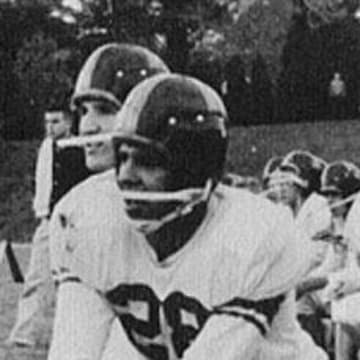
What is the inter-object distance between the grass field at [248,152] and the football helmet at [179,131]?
44.7 feet

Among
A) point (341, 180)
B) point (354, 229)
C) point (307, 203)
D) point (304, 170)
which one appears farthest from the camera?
point (304, 170)

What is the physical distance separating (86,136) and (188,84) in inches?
58.2

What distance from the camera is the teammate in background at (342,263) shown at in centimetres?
602

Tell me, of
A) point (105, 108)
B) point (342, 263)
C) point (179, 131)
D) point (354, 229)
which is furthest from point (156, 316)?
point (342, 263)

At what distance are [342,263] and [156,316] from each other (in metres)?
3.85

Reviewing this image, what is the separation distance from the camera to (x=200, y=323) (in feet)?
10.6

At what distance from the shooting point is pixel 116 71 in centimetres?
468

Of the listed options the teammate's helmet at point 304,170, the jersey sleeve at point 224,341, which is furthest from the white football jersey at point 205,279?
the teammate's helmet at point 304,170

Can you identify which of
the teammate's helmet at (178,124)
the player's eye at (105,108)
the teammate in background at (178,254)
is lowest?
the teammate in background at (178,254)

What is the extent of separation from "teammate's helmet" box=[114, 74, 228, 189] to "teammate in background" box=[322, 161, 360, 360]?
2.67 meters

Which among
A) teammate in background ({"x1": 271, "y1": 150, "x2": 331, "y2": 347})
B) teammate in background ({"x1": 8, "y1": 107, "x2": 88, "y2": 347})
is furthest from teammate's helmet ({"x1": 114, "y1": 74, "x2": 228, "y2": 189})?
teammate in background ({"x1": 271, "y1": 150, "x2": 331, "y2": 347})

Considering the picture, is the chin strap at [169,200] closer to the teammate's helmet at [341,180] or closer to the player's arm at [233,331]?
the player's arm at [233,331]

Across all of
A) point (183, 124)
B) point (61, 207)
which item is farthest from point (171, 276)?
point (61, 207)

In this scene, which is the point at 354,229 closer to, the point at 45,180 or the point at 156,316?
the point at 45,180
